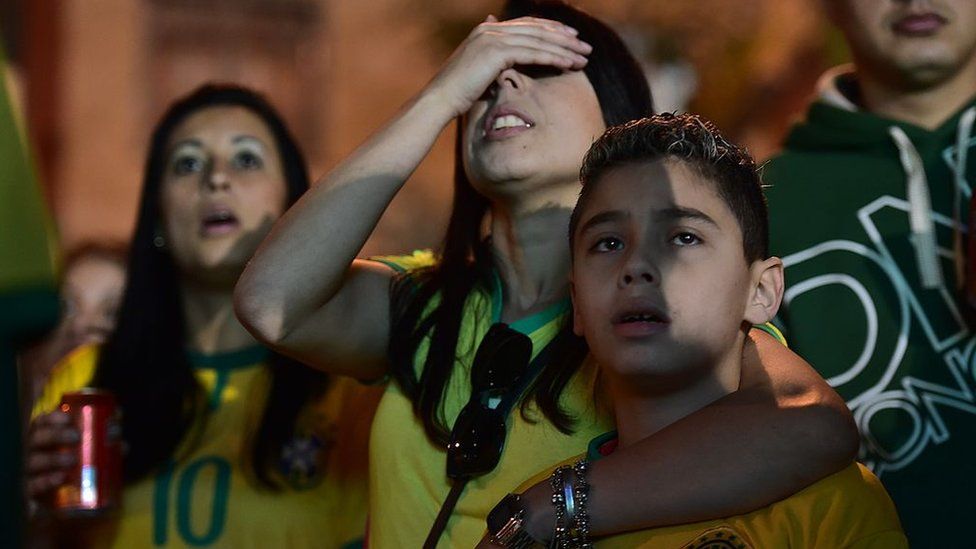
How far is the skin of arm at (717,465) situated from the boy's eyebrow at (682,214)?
0.27 m

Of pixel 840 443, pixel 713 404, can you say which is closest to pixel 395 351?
pixel 713 404

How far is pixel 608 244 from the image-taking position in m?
2.21

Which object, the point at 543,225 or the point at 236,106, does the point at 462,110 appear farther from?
the point at 236,106

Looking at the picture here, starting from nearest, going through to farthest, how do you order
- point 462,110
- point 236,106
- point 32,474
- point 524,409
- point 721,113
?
point 524,409 → point 462,110 → point 32,474 → point 236,106 → point 721,113

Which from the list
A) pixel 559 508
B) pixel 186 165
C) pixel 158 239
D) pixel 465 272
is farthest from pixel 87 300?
pixel 559 508

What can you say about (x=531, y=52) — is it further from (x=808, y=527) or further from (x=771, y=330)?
(x=808, y=527)

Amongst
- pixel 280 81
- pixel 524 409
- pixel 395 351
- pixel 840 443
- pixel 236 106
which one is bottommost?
pixel 840 443

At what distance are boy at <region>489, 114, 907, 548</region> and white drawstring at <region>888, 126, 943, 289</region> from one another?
752 mm

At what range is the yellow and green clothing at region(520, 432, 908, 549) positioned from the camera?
201 cm

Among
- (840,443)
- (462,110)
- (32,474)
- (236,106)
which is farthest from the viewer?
(236,106)

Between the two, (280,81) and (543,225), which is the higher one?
(280,81)

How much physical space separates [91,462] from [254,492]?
0.36 meters

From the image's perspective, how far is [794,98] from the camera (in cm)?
801

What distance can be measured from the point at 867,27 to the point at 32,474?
199cm
